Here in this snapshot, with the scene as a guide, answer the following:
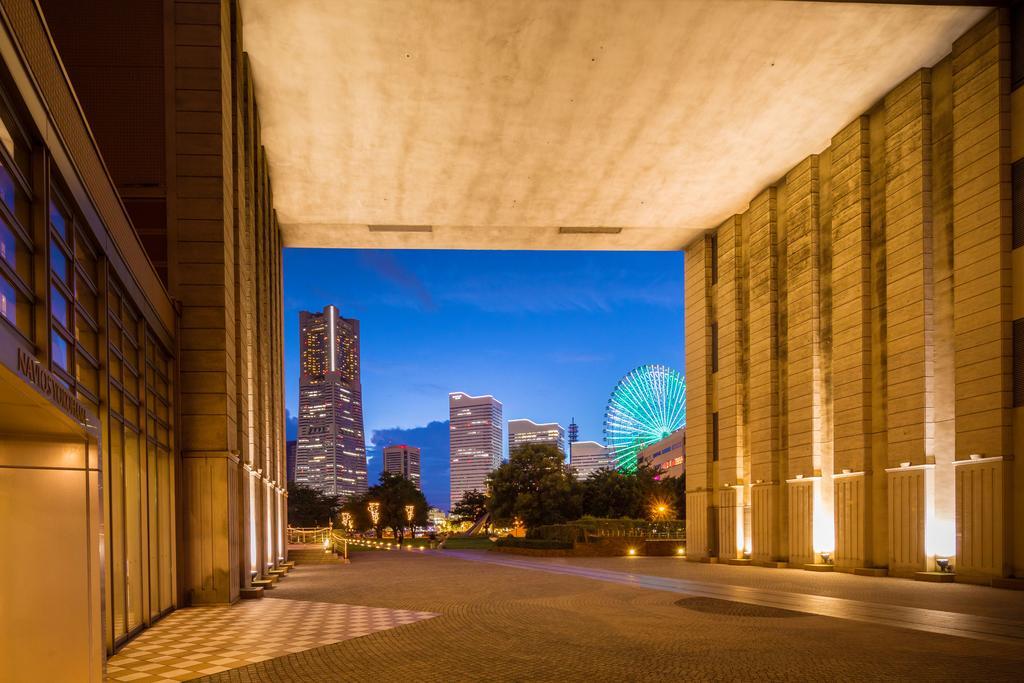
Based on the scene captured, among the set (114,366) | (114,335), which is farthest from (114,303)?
(114,366)

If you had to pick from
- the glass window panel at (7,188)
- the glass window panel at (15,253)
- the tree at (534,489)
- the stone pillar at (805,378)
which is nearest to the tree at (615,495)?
the tree at (534,489)

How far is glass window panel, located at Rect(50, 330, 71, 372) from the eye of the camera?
8336 millimetres

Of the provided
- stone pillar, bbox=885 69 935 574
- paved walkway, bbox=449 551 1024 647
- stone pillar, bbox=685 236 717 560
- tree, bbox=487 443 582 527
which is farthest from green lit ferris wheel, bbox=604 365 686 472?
paved walkway, bbox=449 551 1024 647

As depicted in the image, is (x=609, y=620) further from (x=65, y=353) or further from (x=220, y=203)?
(x=220, y=203)

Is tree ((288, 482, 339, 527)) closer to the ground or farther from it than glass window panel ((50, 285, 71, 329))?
closer to the ground

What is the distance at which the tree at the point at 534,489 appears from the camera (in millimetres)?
56188

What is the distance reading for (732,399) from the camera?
3209cm

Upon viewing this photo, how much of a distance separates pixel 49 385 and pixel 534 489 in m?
53.1

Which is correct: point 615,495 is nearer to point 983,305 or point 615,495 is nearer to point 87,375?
point 983,305

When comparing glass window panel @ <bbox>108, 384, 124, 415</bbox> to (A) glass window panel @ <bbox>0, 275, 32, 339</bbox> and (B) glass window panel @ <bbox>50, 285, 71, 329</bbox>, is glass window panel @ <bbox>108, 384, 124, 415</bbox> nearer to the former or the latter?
(B) glass window panel @ <bbox>50, 285, 71, 329</bbox>

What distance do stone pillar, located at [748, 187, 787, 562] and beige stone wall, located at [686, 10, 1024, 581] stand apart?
0.25 feet

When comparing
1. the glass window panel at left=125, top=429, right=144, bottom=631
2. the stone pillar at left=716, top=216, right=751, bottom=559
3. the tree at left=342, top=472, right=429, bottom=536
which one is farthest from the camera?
the tree at left=342, top=472, right=429, bottom=536

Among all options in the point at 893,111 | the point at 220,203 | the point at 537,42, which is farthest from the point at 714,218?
the point at 220,203

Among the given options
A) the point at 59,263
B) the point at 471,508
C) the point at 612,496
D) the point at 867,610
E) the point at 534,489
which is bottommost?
the point at 471,508
